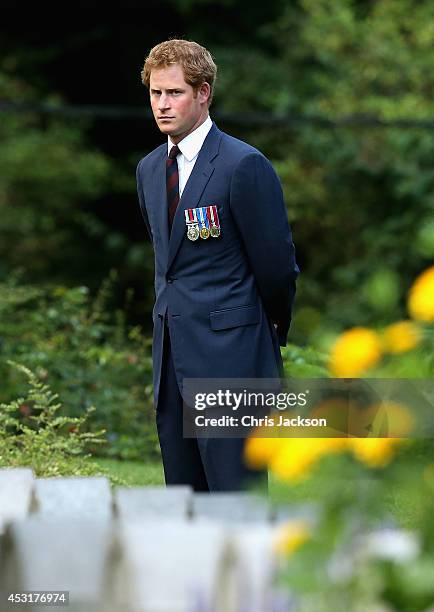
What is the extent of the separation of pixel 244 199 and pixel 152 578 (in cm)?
192

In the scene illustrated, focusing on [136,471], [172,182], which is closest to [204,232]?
[172,182]

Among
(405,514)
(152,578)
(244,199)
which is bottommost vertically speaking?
(152,578)

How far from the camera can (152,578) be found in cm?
210

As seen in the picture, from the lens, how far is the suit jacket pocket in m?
3.86

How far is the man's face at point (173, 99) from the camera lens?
3.80 metres

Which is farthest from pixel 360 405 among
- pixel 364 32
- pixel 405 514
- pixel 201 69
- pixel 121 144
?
pixel 121 144

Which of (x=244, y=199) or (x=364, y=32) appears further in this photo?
(x=364, y=32)

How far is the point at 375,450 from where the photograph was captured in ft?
5.72

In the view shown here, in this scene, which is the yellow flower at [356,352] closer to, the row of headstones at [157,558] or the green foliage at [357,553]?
the green foliage at [357,553]

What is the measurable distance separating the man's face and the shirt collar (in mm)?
43

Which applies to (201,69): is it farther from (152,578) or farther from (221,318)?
(152,578)

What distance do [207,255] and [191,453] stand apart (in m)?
0.59

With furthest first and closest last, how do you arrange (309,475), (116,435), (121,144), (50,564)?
(121,144) → (116,435) → (50,564) → (309,475)

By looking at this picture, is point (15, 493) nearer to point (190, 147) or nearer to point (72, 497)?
point (72, 497)
